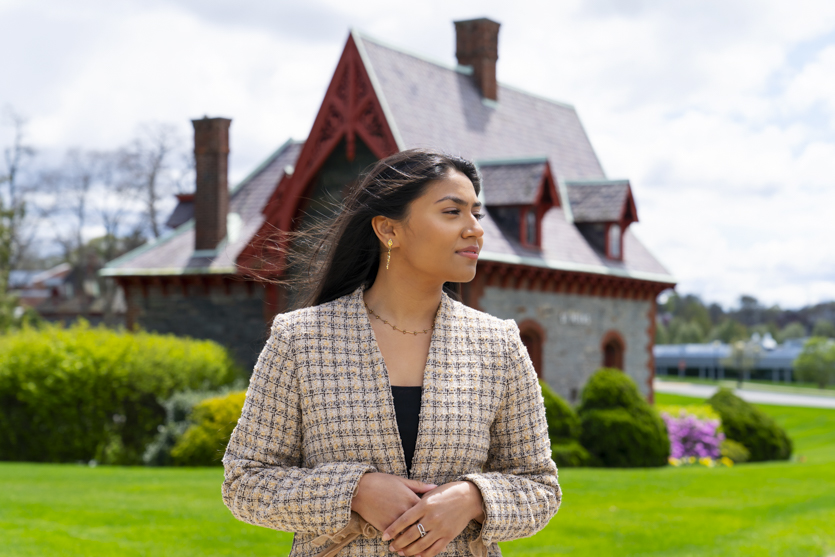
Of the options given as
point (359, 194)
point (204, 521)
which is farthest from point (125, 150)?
point (359, 194)

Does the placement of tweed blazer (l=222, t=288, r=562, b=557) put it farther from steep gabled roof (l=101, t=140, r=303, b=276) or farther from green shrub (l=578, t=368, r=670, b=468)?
steep gabled roof (l=101, t=140, r=303, b=276)

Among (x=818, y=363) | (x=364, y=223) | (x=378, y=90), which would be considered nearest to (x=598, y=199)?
(x=378, y=90)

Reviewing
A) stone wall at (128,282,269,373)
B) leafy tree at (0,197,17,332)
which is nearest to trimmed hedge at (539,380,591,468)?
stone wall at (128,282,269,373)

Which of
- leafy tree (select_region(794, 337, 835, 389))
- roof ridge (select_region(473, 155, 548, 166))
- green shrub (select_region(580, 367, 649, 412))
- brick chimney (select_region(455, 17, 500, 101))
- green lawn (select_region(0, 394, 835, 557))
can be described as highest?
brick chimney (select_region(455, 17, 500, 101))

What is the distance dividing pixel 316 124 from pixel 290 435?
1707 cm

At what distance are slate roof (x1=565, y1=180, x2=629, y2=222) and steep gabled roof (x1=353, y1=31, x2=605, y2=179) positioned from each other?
121cm

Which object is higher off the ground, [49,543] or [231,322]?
[231,322]

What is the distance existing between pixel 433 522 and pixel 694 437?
18.4m

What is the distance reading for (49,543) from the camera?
807cm

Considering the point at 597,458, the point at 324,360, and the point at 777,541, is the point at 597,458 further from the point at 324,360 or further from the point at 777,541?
the point at 324,360

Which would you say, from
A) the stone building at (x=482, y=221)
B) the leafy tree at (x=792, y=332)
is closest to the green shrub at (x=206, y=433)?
the stone building at (x=482, y=221)

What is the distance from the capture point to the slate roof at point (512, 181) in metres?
20.3

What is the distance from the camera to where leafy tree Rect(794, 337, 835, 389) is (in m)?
75.8

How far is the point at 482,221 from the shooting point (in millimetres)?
19500
